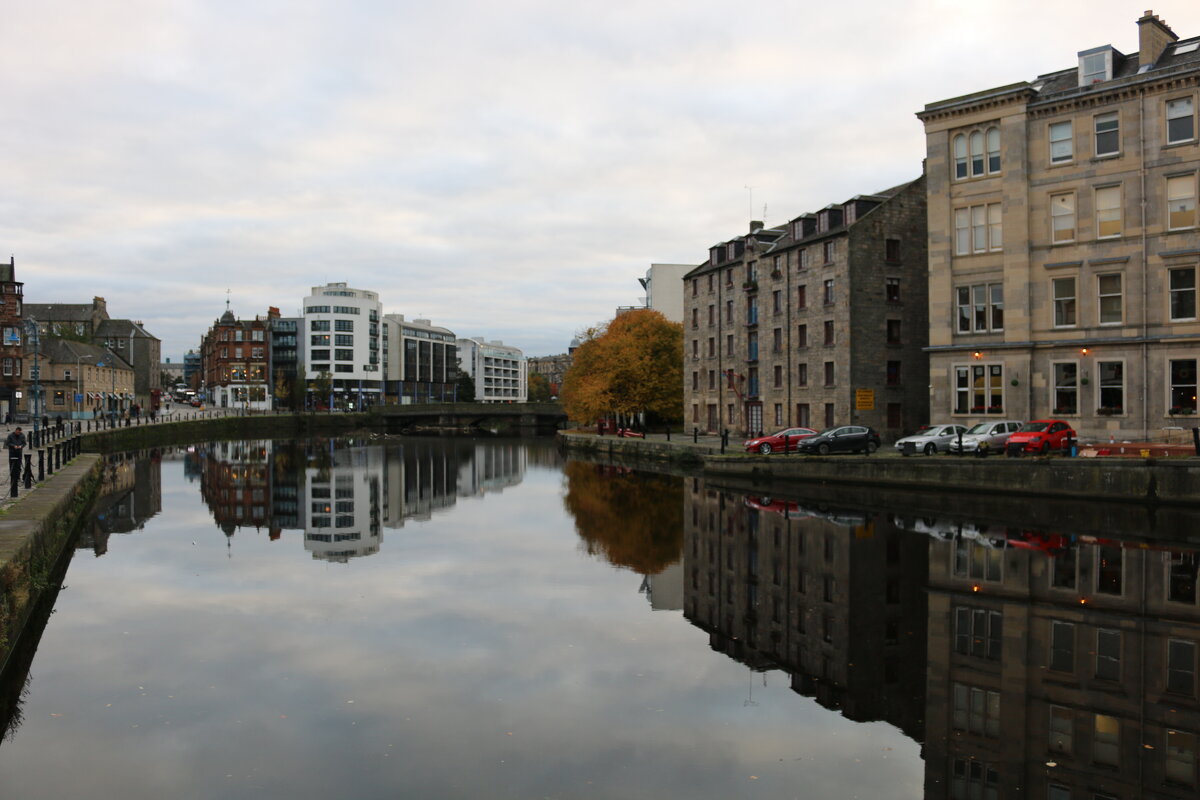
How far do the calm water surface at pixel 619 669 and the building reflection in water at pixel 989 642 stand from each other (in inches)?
2.0

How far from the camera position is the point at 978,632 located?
13875mm

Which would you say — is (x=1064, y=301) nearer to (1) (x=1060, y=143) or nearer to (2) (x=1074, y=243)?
(2) (x=1074, y=243)

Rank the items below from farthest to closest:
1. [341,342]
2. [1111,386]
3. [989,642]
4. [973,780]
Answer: [341,342]
[1111,386]
[989,642]
[973,780]

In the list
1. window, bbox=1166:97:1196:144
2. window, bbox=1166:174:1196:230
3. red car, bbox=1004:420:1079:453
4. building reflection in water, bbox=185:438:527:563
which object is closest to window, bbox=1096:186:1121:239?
window, bbox=1166:174:1196:230

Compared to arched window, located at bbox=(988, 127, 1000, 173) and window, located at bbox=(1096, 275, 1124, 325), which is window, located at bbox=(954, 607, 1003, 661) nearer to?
window, located at bbox=(1096, 275, 1124, 325)

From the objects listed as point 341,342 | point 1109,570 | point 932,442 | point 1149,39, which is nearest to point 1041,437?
point 932,442

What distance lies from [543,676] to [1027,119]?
1484 inches

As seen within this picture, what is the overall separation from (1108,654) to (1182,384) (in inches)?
1114

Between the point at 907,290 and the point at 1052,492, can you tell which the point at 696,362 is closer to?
the point at 907,290

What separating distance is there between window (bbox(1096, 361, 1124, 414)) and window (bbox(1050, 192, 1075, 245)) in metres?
5.91

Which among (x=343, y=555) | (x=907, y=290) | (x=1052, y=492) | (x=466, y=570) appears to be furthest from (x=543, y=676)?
(x=907, y=290)

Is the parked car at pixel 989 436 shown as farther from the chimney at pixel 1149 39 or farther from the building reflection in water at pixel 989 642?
the chimney at pixel 1149 39

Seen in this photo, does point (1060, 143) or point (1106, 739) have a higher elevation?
point (1060, 143)

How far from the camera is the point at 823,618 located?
15188 mm
